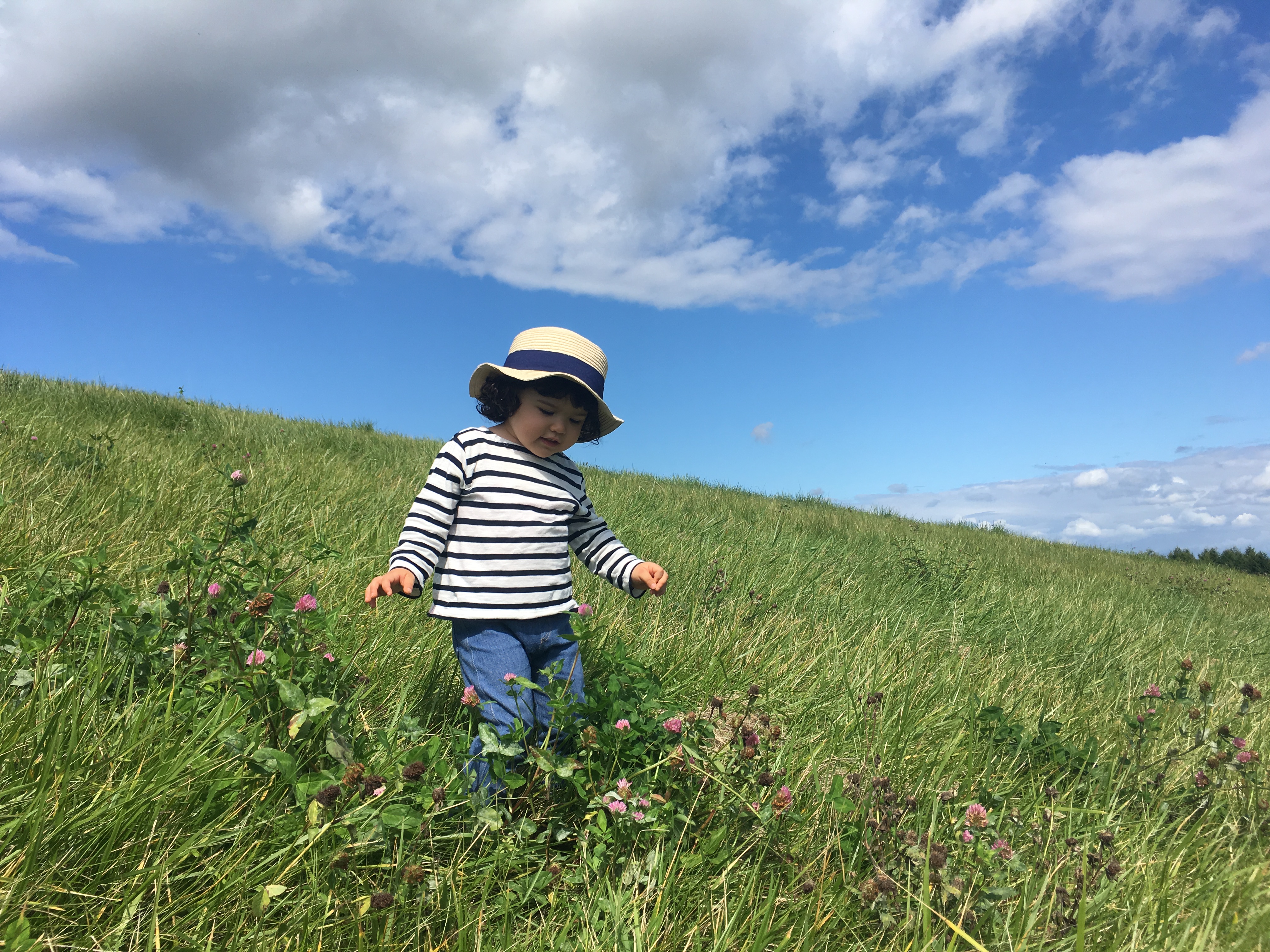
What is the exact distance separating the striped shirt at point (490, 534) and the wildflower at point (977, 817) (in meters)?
1.53

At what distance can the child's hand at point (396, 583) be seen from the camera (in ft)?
7.85

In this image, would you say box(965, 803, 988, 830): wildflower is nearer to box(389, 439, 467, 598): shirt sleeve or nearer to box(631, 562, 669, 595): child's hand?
box(631, 562, 669, 595): child's hand

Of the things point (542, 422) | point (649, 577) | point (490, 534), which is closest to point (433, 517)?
point (490, 534)

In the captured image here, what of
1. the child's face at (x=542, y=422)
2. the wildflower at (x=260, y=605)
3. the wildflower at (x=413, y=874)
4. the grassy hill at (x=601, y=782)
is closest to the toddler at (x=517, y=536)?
the child's face at (x=542, y=422)

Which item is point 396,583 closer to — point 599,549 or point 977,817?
point 599,549

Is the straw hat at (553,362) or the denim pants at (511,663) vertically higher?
the straw hat at (553,362)

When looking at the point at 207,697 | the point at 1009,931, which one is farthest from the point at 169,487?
the point at 1009,931

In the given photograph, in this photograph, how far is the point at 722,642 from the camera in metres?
3.58

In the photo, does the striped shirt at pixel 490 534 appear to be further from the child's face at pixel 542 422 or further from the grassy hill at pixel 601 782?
the grassy hill at pixel 601 782

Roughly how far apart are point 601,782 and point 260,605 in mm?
1183

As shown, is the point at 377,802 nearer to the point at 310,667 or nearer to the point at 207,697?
the point at 310,667

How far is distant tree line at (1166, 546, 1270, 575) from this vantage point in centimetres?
1872

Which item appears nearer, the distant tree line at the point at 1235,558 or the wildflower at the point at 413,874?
the wildflower at the point at 413,874

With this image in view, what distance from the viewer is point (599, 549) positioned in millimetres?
3145
